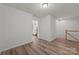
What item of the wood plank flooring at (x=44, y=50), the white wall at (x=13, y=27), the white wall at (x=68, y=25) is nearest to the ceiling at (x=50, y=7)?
the white wall at (x=13, y=27)

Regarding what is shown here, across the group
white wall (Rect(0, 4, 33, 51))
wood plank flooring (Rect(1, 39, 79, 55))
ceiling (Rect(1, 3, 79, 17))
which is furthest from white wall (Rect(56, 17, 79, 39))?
white wall (Rect(0, 4, 33, 51))

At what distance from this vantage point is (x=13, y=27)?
10.1 ft

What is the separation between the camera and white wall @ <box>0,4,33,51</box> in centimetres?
267

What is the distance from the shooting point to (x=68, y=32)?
501cm

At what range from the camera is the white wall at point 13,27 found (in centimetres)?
267

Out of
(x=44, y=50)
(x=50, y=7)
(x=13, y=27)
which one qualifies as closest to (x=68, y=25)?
(x=50, y=7)

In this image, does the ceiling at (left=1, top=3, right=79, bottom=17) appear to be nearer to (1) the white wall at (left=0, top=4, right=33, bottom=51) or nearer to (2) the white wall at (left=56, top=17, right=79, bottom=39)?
(1) the white wall at (left=0, top=4, right=33, bottom=51)

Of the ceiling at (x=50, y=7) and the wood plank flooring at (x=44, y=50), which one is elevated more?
the ceiling at (x=50, y=7)

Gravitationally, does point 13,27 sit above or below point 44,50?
above

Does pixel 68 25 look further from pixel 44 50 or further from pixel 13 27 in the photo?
pixel 13 27

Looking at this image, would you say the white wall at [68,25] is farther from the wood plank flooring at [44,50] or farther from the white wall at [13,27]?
the white wall at [13,27]
